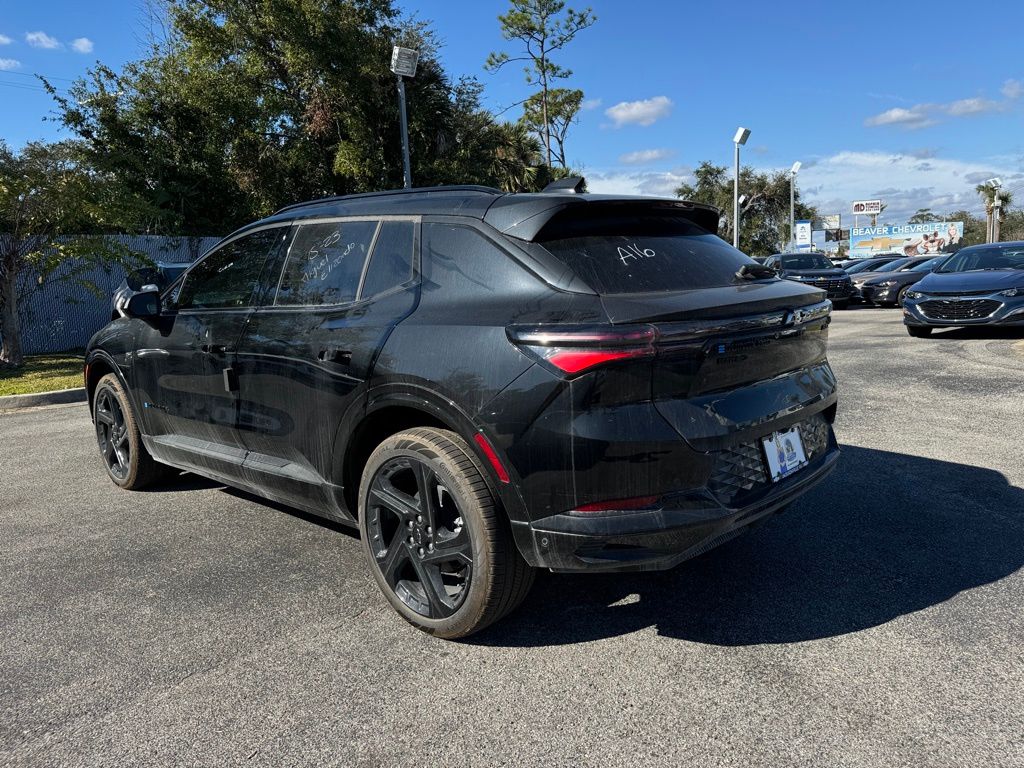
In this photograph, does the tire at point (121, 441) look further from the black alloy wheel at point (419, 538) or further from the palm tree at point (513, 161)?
the palm tree at point (513, 161)

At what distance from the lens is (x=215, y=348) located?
157 inches

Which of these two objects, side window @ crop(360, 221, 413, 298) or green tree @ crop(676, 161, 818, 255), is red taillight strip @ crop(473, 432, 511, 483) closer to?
→ side window @ crop(360, 221, 413, 298)

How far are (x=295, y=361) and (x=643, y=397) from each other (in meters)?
1.73

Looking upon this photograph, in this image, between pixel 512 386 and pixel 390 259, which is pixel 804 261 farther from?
pixel 512 386

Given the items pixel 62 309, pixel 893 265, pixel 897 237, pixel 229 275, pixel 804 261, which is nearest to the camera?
pixel 229 275

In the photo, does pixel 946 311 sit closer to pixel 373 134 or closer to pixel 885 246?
pixel 373 134

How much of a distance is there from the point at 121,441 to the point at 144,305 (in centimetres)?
126

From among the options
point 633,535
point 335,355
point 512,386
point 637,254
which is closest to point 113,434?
point 335,355

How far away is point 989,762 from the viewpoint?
2129mm

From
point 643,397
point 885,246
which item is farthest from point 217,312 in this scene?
point 885,246

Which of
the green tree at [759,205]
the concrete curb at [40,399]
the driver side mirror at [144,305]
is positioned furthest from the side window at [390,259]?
the green tree at [759,205]

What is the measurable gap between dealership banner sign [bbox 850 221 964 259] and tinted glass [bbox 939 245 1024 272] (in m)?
62.9

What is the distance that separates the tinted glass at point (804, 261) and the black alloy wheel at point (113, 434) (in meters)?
19.6

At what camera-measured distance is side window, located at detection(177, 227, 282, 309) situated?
402 centimetres
